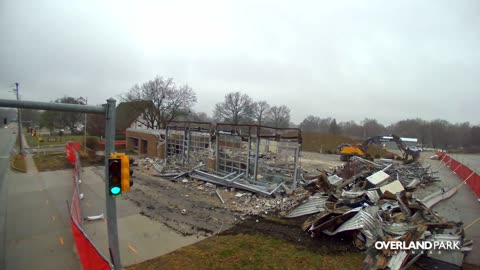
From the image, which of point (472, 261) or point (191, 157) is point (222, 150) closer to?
point (191, 157)

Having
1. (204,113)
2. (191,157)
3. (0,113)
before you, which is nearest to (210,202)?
(191,157)

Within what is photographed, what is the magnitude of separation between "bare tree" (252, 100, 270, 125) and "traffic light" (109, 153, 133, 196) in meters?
63.5

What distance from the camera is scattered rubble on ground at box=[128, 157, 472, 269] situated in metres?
5.78

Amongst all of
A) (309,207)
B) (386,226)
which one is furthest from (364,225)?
(309,207)

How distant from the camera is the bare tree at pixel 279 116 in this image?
76.0 meters

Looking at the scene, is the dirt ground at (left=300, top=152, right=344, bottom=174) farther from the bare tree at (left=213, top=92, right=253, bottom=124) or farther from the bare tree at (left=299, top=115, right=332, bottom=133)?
the bare tree at (left=299, top=115, right=332, bottom=133)

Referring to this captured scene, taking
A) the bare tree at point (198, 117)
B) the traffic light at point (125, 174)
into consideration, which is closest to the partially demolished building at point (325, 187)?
the traffic light at point (125, 174)

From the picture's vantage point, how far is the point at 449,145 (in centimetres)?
6600

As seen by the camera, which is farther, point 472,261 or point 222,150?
point 222,150

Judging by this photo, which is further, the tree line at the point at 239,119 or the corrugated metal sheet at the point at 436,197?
the tree line at the point at 239,119

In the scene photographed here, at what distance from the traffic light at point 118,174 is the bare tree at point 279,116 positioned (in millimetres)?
72199

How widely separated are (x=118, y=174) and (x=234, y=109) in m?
57.5

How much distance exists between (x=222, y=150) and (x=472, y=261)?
12.0 m

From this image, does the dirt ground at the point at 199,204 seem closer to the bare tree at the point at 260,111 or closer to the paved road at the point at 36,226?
the paved road at the point at 36,226
